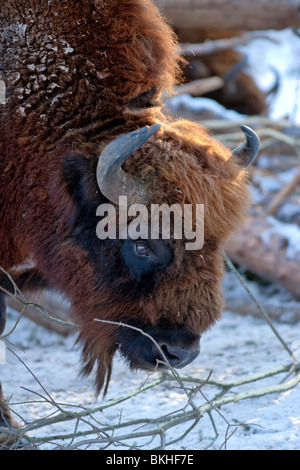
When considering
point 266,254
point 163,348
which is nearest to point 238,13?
point 266,254

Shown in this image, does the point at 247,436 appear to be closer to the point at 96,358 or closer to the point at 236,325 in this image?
the point at 96,358

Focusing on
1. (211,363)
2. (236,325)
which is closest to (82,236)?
(211,363)

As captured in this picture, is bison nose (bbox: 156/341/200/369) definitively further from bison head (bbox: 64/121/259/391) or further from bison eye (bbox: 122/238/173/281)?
bison eye (bbox: 122/238/173/281)

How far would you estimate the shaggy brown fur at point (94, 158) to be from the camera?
10.3 feet

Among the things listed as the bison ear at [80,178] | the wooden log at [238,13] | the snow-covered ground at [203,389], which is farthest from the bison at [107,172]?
the wooden log at [238,13]

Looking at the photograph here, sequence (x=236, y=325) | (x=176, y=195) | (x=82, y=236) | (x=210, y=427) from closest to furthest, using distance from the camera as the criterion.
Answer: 1. (x=176, y=195)
2. (x=82, y=236)
3. (x=210, y=427)
4. (x=236, y=325)

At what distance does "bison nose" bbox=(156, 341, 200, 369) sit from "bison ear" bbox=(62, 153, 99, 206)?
884 millimetres

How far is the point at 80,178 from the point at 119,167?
13.0 inches

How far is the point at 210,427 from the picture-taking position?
355cm

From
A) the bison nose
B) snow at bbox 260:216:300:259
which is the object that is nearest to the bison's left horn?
the bison nose

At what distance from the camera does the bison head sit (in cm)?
310

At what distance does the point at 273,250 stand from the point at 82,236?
9.87 ft

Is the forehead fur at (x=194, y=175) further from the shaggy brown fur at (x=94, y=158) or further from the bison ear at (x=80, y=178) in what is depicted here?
the bison ear at (x=80, y=178)

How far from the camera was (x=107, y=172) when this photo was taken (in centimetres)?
302
